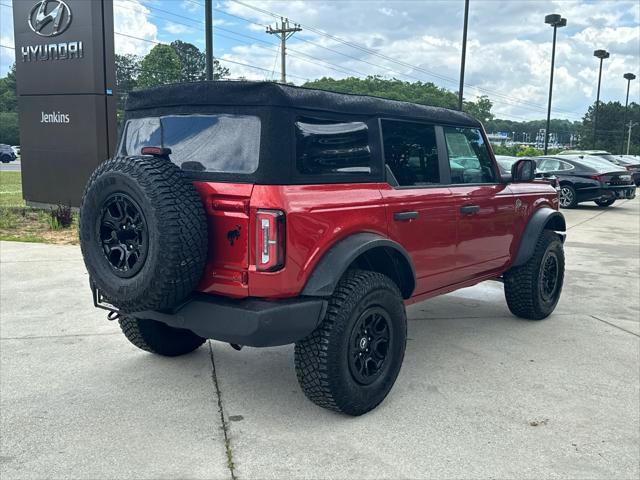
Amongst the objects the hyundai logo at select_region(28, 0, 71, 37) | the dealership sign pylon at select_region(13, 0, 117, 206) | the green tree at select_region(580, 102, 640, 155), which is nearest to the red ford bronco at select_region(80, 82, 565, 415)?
the dealership sign pylon at select_region(13, 0, 117, 206)

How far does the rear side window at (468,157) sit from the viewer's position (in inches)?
183

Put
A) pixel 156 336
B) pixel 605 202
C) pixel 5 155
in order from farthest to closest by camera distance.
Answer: pixel 5 155
pixel 605 202
pixel 156 336

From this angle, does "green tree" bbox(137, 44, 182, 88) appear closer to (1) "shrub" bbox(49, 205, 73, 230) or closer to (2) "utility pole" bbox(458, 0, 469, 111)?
(2) "utility pole" bbox(458, 0, 469, 111)

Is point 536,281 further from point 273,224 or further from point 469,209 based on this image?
point 273,224

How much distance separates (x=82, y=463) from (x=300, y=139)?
2011 mm

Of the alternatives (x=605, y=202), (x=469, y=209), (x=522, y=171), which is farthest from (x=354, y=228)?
(x=605, y=202)

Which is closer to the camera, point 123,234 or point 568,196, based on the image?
point 123,234

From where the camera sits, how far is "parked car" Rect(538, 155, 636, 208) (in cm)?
1644

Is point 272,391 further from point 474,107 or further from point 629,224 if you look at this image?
point 474,107

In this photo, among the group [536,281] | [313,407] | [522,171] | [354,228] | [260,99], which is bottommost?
[313,407]

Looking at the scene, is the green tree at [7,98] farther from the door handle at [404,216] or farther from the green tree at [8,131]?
the door handle at [404,216]

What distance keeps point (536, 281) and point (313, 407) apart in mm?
2769

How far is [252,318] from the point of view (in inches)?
120

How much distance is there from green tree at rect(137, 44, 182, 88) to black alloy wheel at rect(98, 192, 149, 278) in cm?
8640
